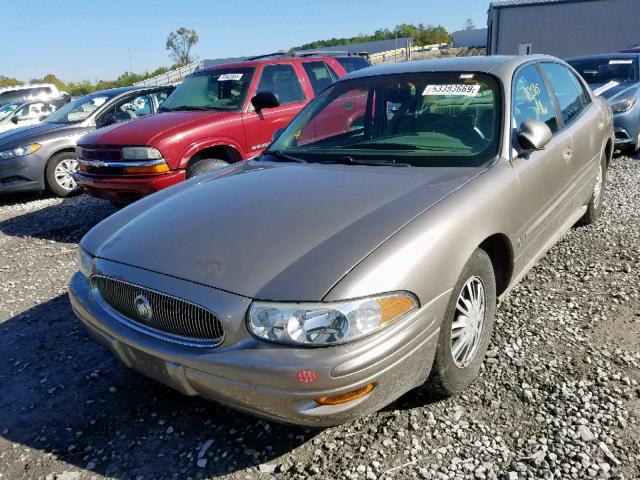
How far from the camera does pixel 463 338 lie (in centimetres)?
256

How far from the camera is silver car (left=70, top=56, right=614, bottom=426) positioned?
197 cm

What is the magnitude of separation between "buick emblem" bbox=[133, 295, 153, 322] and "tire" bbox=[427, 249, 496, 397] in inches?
50.6

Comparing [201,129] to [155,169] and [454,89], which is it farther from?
[454,89]

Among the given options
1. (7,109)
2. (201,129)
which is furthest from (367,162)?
(7,109)

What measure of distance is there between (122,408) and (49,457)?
0.40m

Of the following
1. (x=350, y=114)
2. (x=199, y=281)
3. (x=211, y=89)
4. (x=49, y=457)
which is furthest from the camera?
(x=211, y=89)

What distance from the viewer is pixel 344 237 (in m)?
2.21

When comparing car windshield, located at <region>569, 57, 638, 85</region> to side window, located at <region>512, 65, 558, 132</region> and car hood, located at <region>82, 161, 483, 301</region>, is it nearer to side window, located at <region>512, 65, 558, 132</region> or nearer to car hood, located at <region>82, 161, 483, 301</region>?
side window, located at <region>512, 65, 558, 132</region>

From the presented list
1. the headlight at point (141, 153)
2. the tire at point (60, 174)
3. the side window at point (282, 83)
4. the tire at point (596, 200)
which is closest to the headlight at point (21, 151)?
the tire at point (60, 174)

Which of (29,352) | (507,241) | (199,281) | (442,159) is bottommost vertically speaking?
(29,352)

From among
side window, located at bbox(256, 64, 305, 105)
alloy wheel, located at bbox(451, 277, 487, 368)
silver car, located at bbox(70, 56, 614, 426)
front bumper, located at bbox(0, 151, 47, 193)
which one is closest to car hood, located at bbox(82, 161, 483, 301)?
silver car, located at bbox(70, 56, 614, 426)

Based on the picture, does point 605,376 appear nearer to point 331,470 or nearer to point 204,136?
point 331,470

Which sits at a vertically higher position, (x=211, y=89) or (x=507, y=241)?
(x=211, y=89)

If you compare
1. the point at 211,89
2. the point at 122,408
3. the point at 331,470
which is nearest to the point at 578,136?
the point at 331,470
